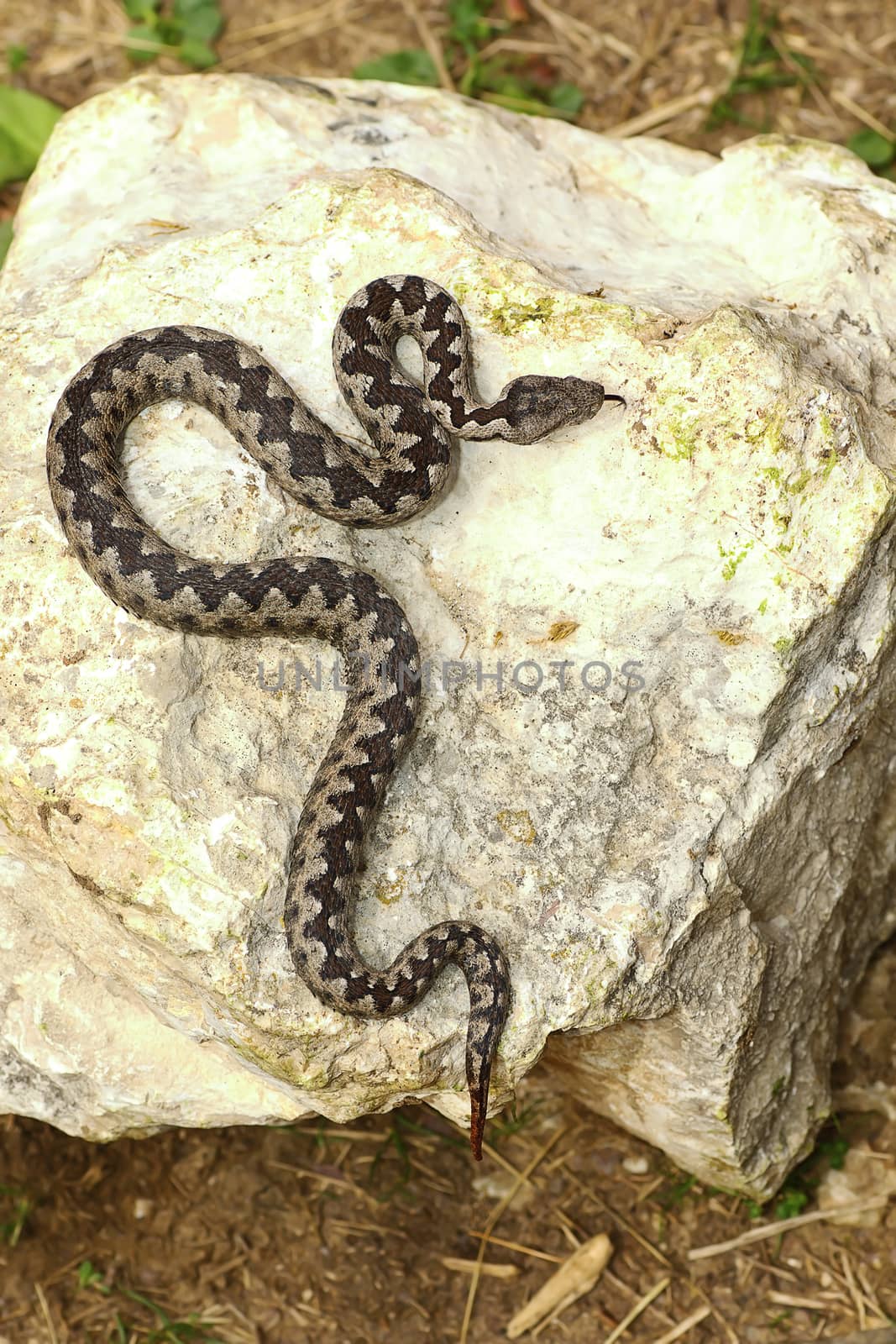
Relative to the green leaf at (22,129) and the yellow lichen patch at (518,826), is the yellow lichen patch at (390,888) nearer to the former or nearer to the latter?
the yellow lichen patch at (518,826)

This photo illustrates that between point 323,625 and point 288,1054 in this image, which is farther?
point 323,625

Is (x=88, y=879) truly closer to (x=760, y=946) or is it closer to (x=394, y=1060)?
(x=394, y=1060)

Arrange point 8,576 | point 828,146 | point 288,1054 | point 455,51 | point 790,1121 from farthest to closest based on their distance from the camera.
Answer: point 455,51 → point 828,146 → point 790,1121 → point 8,576 → point 288,1054

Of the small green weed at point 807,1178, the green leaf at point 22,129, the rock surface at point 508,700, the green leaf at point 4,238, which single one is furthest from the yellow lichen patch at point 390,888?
the green leaf at point 22,129

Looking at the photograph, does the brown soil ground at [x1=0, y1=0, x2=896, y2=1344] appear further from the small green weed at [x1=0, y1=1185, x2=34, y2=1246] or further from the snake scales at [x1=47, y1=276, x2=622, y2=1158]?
the snake scales at [x1=47, y1=276, x2=622, y2=1158]

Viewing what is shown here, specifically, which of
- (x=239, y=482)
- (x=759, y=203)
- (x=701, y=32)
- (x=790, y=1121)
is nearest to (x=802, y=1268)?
(x=790, y=1121)

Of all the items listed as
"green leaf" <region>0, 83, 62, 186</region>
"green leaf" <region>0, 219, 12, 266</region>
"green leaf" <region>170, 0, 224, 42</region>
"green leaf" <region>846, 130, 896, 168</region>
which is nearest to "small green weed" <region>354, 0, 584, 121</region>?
"green leaf" <region>170, 0, 224, 42</region>
